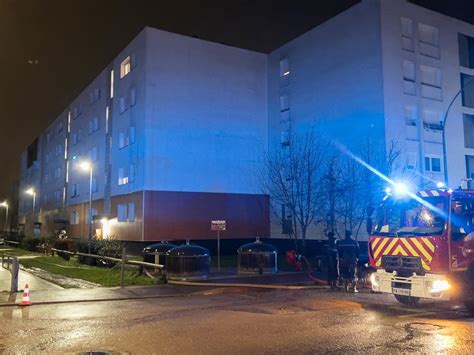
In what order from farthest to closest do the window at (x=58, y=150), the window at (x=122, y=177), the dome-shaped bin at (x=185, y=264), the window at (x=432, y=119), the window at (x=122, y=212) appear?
the window at (x=58, y=150)
the window at (x=122, y=177)
the window at (x=122, y=212)
the window at (x=432, y=119)
the dome-shaped bin at (x=185, y=264)

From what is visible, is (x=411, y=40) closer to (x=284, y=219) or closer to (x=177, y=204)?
(x=284, y=219)

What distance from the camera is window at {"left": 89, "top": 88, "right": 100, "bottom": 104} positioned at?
150ft

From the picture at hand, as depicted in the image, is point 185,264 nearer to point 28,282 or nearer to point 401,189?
point 28,282

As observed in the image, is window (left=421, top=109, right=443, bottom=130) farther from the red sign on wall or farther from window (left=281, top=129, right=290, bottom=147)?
the red sign on wall

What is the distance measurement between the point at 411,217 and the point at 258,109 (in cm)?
2777

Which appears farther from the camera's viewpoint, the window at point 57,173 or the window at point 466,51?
the window at point 57,173

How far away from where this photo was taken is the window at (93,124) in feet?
149

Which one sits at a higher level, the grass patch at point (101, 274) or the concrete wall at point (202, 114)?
the concrete wall at point (202, 114)

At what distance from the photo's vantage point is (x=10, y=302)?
12.7 m

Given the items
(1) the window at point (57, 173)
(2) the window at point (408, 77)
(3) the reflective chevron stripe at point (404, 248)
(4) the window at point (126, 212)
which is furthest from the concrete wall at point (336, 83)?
(1) the window at point (57, 173)

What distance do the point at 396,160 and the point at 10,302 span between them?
23025mm

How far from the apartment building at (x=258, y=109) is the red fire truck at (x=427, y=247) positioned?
58.2 ft

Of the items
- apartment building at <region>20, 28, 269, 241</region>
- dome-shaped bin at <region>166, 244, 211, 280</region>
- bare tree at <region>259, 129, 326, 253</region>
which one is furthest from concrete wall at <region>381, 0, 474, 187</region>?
dome-shaped bin at <region>166, 244, 211, 280</region>

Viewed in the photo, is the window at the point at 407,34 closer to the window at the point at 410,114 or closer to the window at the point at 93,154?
the window at the point at 410,114
